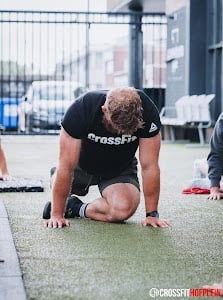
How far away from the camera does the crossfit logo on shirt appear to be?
15.4 feet

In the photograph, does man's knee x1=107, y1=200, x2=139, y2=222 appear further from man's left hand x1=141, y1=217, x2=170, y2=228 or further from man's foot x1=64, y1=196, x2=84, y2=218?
man's foot x1=64, y1=196, x2=84, y2=218

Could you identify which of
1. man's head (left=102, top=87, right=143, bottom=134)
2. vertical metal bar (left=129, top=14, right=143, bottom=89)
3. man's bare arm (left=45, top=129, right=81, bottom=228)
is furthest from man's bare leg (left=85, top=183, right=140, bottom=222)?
vertical metal bar (left=129, top=14, right=143, bottom=89)

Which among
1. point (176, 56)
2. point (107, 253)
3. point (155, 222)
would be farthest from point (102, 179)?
point (176, 56)

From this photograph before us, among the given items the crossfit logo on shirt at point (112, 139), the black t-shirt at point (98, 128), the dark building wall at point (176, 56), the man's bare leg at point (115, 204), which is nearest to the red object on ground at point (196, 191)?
the man's bare leg at point (115, 204)

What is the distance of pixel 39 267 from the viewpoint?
140 inches

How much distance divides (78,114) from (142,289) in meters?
1.76

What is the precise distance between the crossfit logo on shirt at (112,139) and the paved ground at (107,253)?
0.59 metres

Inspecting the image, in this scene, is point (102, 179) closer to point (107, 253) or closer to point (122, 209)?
point (122, 209)

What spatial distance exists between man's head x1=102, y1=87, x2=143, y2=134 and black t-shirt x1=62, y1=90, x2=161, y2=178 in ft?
1.12

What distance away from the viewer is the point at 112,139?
15.4 ft

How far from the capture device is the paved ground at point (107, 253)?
3168 millimetres

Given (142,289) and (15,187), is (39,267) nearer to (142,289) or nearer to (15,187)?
(142,289)

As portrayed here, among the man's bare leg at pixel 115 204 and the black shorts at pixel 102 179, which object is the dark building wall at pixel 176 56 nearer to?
the black shorts at pixel 102 179

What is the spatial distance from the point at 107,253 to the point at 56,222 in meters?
0.90
